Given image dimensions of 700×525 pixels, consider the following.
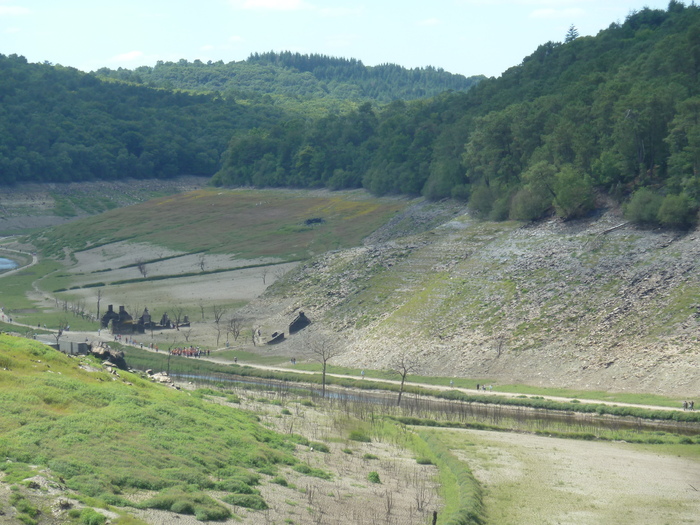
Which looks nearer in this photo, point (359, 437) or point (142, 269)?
point (359, 437)

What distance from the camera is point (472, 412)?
60.7m

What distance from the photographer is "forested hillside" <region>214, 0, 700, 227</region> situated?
88562 mm

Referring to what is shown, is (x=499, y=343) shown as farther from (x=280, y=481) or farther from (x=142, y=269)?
(x=142, y=269)

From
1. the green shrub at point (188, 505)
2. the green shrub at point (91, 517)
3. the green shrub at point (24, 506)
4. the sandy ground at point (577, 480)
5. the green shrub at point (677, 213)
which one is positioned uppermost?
the green shrub at point (677, 213)

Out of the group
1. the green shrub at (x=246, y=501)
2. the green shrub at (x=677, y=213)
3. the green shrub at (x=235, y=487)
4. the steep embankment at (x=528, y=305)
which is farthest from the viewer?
the green shrub at (x=677, y=213)

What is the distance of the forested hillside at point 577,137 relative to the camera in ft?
291

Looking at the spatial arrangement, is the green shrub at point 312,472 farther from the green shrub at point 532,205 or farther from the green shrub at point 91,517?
the green shrub at point 532,205

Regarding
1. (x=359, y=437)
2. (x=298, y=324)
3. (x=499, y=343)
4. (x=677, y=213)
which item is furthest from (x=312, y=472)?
(x=298, y=324)

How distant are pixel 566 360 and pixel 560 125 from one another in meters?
40.6

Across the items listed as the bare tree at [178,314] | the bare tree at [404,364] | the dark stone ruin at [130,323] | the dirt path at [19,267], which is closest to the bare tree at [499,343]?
the bare tree at [404,364]

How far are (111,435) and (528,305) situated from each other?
49.3m

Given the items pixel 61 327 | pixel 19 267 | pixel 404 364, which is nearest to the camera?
pixel 404 364

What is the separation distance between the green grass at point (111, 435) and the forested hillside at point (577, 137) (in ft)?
174

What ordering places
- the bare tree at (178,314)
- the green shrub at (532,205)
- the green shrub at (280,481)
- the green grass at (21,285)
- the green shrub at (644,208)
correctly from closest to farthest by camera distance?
the green shrub at (280,481)
the green shrub at (644,208)
the green shrub at (532,205)
the bare tree at (178,314)
the green grass at (21,285)
